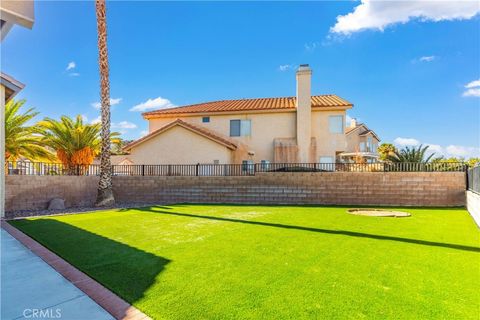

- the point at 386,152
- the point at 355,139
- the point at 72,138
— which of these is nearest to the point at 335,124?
the point at 386,152

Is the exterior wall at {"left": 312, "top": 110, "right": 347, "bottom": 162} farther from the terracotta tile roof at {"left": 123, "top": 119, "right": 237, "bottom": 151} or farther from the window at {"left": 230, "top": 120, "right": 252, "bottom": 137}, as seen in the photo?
the terracotta tile roof at {"left": 123, "top": 119, "right": 237, "bottom": 151}

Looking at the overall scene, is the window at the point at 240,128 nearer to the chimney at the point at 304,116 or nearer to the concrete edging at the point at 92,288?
the chimney at the point at 304,116

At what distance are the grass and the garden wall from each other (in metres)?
6.09

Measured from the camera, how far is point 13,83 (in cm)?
1123

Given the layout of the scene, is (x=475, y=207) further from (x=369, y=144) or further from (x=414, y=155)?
(x=369, y=144)

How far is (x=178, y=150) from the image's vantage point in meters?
22.4

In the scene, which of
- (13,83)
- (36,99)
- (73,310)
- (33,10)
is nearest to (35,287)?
(73,310)

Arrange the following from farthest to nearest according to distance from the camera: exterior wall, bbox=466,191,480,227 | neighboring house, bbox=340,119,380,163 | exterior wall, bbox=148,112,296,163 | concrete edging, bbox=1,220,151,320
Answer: neighboring house, bbox=340,119,380,163, exterior wall, bbox=148,112,296,163, exterior wall, bbox=466,191,480,227, concrete edging, bbox=1,220,151,320

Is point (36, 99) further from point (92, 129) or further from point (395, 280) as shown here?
point (395, 280)

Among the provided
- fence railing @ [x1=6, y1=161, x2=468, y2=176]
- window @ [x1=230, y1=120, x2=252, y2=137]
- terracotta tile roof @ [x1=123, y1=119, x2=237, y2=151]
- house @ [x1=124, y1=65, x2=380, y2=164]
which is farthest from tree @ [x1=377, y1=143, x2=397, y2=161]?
terracotta tile roof @ [x1=123, y1=119, x2=237, y2=151]

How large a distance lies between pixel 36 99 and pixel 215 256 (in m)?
18.1

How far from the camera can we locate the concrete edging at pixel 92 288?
11.1 feet

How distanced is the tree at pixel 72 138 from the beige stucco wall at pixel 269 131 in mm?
3427

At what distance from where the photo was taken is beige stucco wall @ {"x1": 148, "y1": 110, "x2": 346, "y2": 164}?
23.3m
